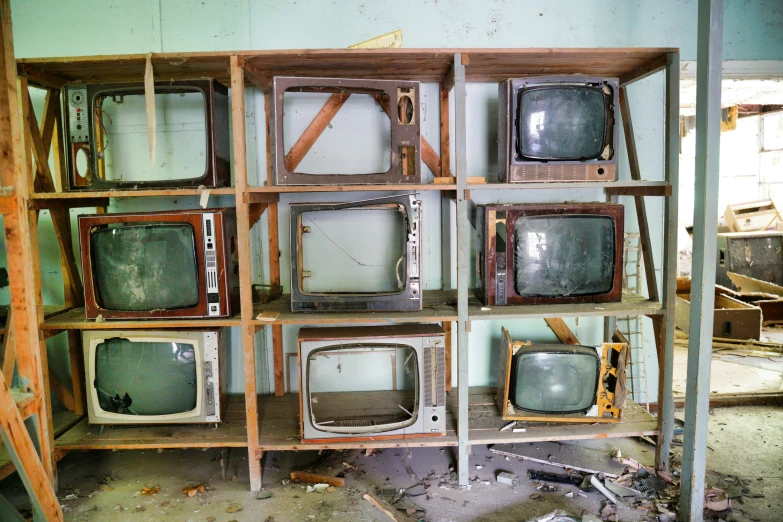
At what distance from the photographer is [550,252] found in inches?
93.4

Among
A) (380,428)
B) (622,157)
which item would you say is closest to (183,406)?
(380,428)

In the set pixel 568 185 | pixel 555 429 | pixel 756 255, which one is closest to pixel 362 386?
pixel 555 429

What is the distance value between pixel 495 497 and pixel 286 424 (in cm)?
99

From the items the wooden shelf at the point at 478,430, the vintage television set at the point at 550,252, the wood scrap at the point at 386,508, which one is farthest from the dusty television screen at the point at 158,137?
the wood scrap at the point at 386,508

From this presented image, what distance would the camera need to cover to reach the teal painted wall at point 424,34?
270cm

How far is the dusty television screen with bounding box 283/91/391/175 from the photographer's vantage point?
2770 millimetres

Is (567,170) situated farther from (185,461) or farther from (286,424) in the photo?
(185,461)

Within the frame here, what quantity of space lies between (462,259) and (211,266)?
106cm

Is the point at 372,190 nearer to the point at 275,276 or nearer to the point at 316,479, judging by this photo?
the point at 275,276

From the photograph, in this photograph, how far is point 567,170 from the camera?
7.58 feet

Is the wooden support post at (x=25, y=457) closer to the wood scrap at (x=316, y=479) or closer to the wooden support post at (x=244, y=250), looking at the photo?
the wooden support post at (x=244, y=250)

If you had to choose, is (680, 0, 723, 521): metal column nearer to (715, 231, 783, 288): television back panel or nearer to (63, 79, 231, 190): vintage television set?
(63, 79, 231, 190): vintage television set

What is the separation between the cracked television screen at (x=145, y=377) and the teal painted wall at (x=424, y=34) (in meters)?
0.48

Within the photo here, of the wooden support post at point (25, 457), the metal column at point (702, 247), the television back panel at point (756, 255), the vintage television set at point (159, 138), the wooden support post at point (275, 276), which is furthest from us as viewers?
the television back panel at point (756, 255)
